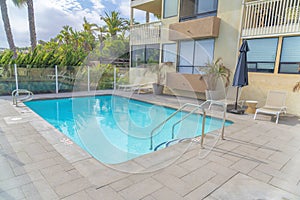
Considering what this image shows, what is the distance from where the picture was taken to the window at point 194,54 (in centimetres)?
937

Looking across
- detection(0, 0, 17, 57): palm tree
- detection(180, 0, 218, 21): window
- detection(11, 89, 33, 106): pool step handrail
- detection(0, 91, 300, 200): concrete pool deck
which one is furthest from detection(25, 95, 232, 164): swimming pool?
detection(0, 0, 17, 57): palm tree

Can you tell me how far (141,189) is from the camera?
96.3 inches

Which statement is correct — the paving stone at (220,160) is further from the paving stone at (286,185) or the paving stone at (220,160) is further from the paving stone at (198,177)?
the paving stone at (286,185)

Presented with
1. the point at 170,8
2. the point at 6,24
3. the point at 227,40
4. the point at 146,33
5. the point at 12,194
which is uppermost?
the point at 170,8

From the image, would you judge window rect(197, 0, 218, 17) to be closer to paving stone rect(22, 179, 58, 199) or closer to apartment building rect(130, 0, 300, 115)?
apartment building rect(130, 0, 300, 115)

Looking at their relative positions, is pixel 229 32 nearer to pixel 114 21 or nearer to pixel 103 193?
pixel 103 193

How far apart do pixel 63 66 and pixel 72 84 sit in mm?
1292

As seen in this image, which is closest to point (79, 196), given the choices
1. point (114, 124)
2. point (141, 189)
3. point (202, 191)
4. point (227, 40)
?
point (141, 189)

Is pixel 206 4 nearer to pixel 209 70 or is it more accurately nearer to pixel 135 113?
pixel 209 70

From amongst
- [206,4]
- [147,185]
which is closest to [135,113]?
[147,185]

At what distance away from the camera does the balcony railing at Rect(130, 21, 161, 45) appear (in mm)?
11641

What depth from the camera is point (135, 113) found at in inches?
328

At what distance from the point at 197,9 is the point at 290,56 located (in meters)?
5.05

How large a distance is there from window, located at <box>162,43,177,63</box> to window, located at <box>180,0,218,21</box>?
164 cm
